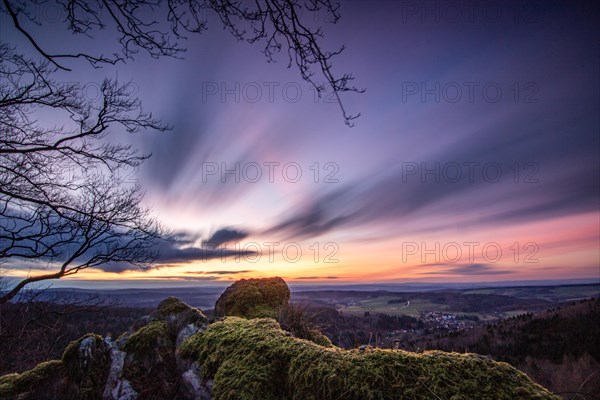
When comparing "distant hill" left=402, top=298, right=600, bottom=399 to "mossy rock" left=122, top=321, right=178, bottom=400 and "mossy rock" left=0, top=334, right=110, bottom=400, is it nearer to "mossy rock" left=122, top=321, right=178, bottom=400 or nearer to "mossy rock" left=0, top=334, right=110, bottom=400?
"mossy rock" left=122, top=321, right=178, bottom=400

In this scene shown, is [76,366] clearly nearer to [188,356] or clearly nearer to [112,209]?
[188,356]

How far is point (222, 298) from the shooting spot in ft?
24.4

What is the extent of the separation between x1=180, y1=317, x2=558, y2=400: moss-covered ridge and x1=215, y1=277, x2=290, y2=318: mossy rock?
3241 mm

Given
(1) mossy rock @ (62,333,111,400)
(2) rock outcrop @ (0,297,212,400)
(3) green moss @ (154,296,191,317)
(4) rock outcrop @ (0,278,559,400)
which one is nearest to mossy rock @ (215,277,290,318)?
(4) rock outcrop @ (0,278,559,400)

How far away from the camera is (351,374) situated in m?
2.46

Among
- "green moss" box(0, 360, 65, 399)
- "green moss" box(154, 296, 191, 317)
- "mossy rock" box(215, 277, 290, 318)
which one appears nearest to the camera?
"green moss" box(0, 360, 65, 399)

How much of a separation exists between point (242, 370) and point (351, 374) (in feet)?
4.02

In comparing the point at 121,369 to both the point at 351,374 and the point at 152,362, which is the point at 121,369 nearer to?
the point at 152,362

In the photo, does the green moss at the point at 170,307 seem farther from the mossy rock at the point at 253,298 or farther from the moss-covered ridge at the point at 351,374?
the moss-covered ridge at the point at 351,374

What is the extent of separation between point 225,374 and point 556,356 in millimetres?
45698

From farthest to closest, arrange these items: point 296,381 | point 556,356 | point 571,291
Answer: point 571,291 < point 556,356 < point 296,381

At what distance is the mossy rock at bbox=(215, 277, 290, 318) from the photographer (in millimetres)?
6730

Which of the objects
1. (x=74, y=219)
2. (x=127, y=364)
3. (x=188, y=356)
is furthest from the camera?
(x=74, y=219)

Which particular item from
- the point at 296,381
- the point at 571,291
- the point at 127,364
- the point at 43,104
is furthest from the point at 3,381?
the point at 571,291
